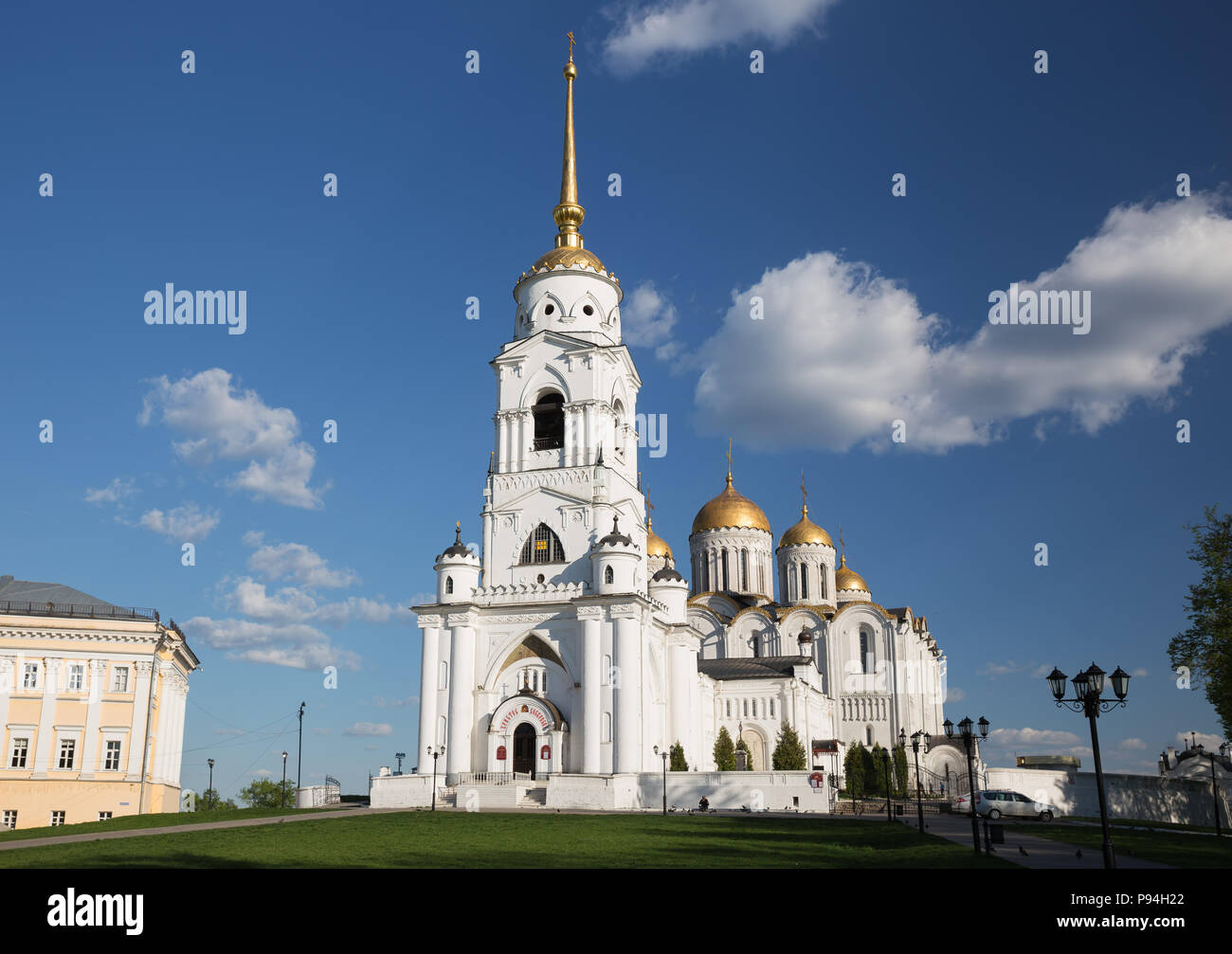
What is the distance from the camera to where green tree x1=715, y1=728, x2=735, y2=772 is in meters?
51.0

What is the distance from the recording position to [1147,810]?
44.7 meters

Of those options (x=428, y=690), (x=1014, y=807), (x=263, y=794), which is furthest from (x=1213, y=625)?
(x=263, y=794)

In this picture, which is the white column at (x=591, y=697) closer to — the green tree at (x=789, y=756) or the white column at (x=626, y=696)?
the white column at (x=626, y=696)

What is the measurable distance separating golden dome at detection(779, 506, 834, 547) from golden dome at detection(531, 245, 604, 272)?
31902mm

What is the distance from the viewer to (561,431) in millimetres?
47469

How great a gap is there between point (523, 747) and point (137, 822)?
1482cm

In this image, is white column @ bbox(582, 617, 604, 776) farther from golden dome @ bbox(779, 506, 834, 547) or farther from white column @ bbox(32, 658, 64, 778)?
golden dome @ bbox(779, 506, 834, 547)

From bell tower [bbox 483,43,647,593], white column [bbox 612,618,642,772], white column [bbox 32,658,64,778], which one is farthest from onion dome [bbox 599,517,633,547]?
white column [bbox 32,658,64,778]

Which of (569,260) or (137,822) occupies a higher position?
(569,260)

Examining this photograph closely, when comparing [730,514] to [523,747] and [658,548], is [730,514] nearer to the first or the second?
[658,548]

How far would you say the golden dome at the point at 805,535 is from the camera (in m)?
74.8

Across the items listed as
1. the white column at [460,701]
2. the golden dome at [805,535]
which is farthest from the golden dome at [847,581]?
the white column at [460,701]

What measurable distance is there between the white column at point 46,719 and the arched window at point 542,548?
64.1ft
